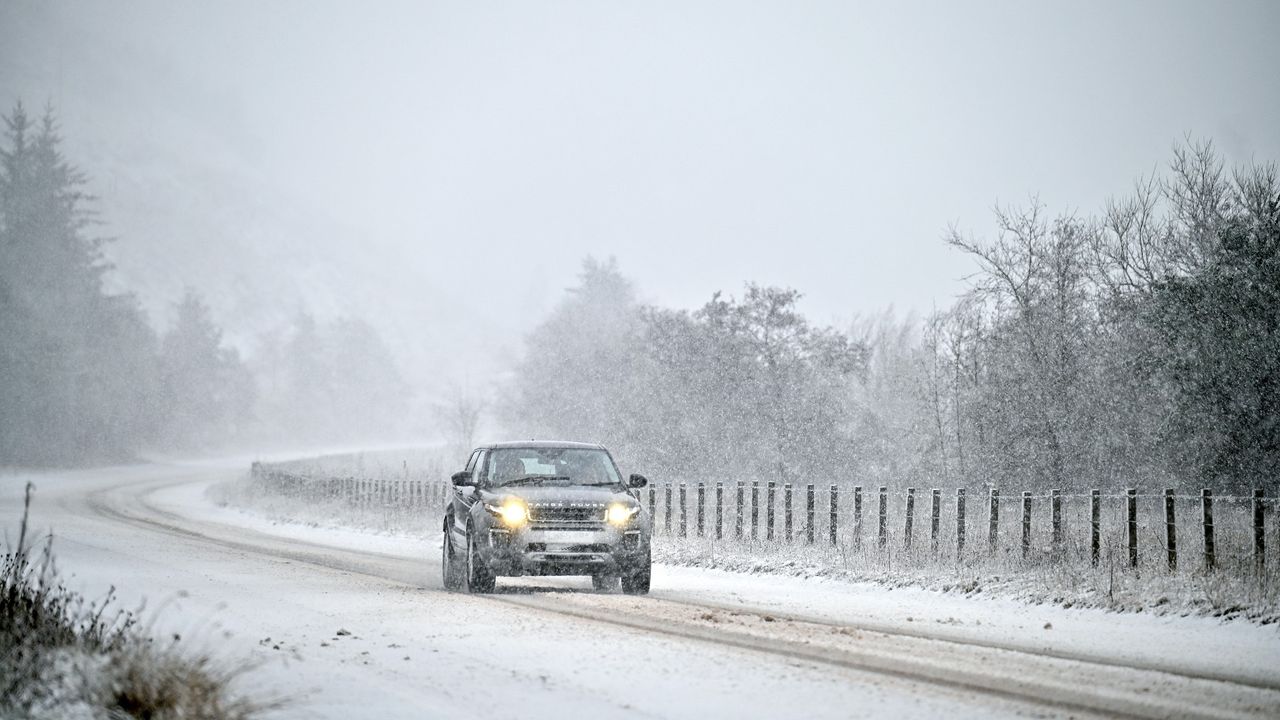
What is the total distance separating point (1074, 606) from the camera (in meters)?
13.0

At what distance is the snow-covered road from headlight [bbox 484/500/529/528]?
0.97 metres

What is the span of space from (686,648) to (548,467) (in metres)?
6.35

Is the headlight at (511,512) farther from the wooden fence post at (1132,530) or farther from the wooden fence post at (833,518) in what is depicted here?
the wooden fence post at (1132,530)

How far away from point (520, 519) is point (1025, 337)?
2266 cm

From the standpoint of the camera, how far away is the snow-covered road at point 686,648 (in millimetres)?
7352

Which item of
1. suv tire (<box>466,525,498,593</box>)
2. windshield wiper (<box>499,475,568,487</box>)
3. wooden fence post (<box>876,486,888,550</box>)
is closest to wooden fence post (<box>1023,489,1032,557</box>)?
wooden fence post (<box>876,486,888,550</box>)

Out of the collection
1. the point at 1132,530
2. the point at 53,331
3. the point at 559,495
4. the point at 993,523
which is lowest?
the point at 993,523

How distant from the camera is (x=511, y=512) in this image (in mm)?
14383

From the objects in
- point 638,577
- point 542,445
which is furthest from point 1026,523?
point 542,445

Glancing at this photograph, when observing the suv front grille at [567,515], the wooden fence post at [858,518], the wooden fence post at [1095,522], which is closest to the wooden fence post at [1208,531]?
the wooden fence post at [1095,522]

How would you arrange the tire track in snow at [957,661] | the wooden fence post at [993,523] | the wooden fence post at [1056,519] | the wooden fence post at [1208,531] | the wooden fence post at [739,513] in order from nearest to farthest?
1. the tire track in snow at [957,661]
2. the wooden fence post at [1208,531]
3. the wooden fence post at [1056,519]
4. the wooden fence post at [993,523]
5. the wooden fence post at [739,513]

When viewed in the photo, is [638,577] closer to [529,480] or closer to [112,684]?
[529,480]

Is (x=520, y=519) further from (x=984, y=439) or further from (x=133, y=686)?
(x=984, y=439)

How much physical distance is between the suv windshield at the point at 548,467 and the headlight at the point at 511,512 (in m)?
0.76
